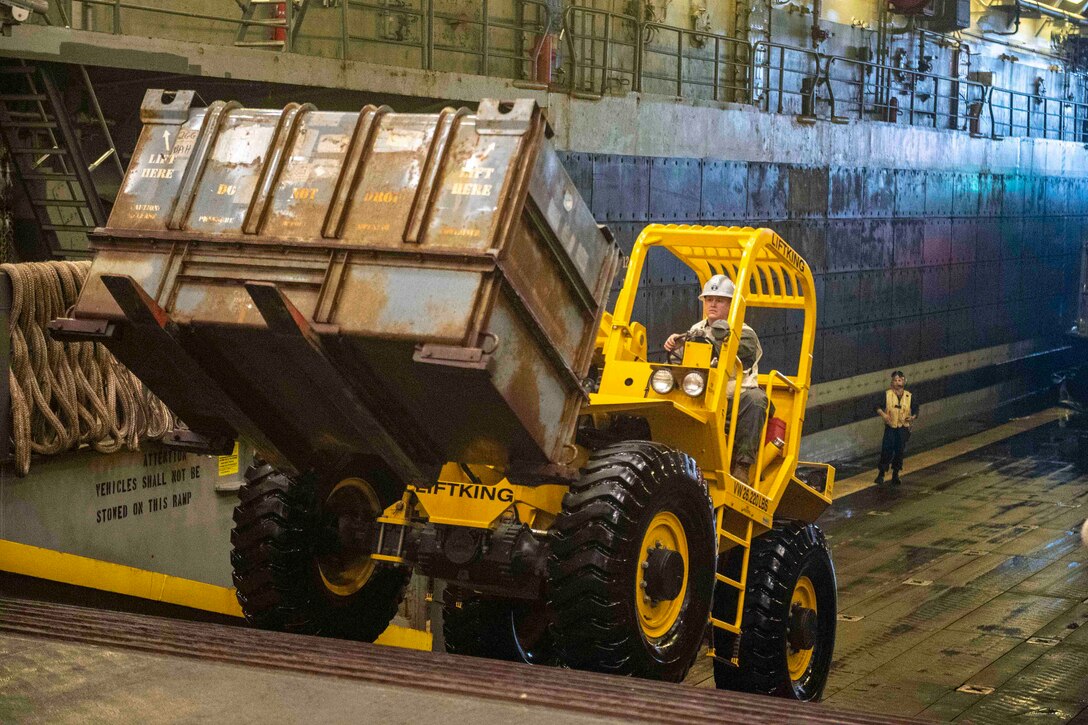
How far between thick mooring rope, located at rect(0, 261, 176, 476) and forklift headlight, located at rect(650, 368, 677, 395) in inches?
157

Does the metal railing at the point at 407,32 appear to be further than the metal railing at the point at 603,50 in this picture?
No

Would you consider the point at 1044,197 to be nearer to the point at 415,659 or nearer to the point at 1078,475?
the point at 1078,475

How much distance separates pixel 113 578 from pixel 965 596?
8923 mm

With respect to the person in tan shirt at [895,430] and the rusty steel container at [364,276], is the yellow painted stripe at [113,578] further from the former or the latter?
the person in tan shirt at [895,430]

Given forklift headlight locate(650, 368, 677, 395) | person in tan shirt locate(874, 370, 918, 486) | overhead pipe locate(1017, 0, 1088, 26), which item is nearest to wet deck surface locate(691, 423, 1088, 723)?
person in tan shirt locate(874, 370, 918, 486)

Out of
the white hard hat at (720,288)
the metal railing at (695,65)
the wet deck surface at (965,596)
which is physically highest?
the metal railing at (695,65)

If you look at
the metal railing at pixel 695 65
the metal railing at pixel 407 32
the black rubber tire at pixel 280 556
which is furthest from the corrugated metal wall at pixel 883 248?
the black rubber tire at pixel 280 556

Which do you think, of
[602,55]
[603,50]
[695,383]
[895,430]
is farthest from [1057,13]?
[695,383]

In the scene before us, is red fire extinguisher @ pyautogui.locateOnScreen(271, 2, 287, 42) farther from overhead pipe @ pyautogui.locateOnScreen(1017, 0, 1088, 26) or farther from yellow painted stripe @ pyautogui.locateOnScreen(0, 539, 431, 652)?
overhead pipe @ pyautogui.locateOnScreen(1017, 0, 1088, 26)

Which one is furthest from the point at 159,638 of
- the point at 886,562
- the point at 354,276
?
the point at 886,562

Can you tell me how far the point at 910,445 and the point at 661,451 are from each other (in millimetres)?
19031

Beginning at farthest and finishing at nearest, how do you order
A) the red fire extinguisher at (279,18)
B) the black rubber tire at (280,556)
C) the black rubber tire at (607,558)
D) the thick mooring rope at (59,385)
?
the red fire extinguisher at (279,18)
the thick mooring rope at (59,385)
the black rubber tire at (280,556)
the black rubber tire at (607,558)

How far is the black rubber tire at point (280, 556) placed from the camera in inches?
297

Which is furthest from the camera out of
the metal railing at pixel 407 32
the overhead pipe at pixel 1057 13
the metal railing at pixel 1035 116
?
the overhead pipe at pixel 1057 13
